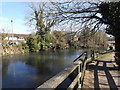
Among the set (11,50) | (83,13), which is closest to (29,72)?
(83,13)

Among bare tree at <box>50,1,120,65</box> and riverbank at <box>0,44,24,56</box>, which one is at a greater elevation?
bare tree at <box>50,1,120,65</box>

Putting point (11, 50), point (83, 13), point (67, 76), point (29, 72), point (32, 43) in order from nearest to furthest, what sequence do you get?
point (67, 76), point (83, 13), point (29, 72), point (11, 50), point (32, 43)

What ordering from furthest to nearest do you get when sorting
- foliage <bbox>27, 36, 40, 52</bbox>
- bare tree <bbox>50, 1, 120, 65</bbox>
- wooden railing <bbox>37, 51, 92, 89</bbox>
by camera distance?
foliage <bbox>27, 36, 40, 52</bbox> → bare tree <bbox>50, 1, 120, 65</bbox> → wooden railing <bbox>37, 51, 92, 89</bbox>

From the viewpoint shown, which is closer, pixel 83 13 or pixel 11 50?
pixel 83 13

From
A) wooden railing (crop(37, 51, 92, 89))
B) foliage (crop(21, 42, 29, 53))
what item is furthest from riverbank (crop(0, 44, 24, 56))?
wooden railing (crop(37, 51, 92, 89))

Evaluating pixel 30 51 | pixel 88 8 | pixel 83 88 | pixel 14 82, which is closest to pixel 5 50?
pixel 30 51

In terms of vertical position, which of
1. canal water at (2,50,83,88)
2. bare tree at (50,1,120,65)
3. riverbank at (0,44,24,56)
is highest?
bare tree at (50,1,120,65)

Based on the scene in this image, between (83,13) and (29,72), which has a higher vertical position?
(83,13)

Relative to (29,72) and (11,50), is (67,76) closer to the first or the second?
(29,72)

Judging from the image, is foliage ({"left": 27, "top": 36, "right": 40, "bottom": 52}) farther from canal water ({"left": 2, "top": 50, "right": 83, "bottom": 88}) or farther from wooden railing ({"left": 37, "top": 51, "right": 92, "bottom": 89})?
wooden railing ({"left": 37, "top": 51, "right": 92, "bottom": 89})

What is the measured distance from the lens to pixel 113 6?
17.7 ft

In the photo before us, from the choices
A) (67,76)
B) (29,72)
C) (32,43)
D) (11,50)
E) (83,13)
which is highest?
(83,13)

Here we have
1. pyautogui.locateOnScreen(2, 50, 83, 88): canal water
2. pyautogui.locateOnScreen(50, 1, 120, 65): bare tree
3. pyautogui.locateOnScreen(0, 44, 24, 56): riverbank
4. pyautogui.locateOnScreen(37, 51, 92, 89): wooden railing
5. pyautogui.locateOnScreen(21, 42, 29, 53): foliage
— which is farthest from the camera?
pyautogui.locateOnScreen(21, 42, 29, 53): foliage

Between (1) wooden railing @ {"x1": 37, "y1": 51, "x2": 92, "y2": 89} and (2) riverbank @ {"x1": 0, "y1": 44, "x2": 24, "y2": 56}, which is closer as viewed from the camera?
(1) wooden railing @ {"x1": 37, "y1": 51, "x2": 92, "y2": 89}
